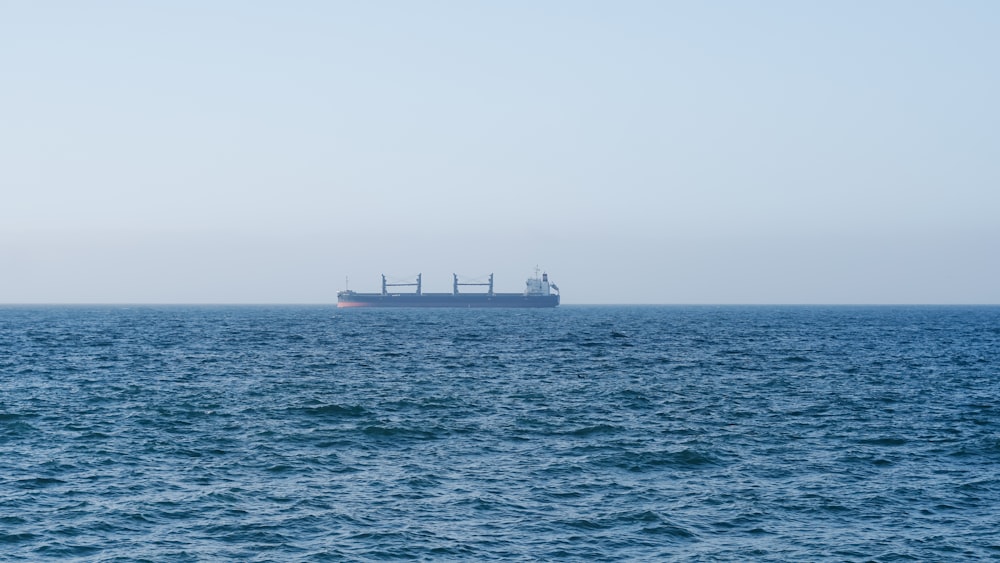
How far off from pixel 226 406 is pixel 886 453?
95.6ft

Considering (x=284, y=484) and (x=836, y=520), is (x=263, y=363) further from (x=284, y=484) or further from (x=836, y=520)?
(x=836, y=520)

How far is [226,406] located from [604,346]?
5851cm

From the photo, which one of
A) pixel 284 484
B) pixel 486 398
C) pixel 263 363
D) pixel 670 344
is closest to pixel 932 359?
pixel 670 344

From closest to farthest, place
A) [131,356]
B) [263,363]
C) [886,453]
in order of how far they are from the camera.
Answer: [886,453], [263,363], [131,356]

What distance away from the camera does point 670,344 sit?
4035 inches

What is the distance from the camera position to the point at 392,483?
27.7 m

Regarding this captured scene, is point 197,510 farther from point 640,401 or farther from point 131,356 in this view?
point 131,356

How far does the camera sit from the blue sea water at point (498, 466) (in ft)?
71.5

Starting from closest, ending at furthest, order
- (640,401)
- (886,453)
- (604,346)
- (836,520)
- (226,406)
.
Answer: (836,520) < (886,453) < (226,406) < (640,401) < (604,346)

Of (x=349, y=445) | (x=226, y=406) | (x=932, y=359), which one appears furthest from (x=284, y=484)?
(x=932, y=359)

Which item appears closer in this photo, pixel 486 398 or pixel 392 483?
pixel 392 483

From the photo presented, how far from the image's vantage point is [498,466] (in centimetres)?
3022

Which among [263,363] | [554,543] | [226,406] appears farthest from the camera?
[263,363]

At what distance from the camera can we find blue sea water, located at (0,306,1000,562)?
2180 centimetres
